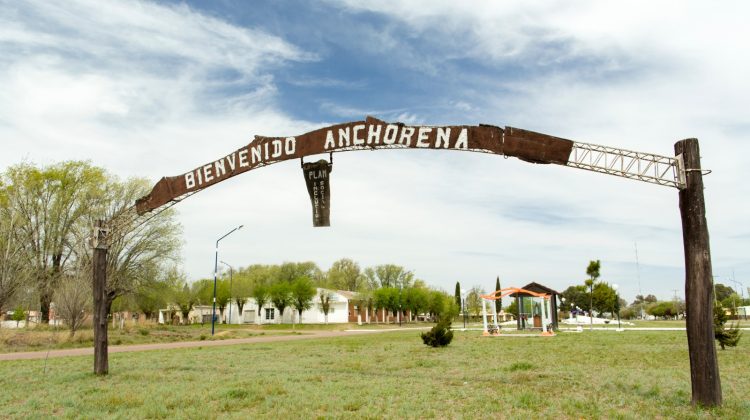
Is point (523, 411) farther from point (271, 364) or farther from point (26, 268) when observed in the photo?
point (26, 268)

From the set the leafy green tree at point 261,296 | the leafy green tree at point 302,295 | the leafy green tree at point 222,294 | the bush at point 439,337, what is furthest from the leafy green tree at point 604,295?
the bush at point 439,337

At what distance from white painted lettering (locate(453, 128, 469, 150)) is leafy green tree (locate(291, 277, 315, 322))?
228 feet

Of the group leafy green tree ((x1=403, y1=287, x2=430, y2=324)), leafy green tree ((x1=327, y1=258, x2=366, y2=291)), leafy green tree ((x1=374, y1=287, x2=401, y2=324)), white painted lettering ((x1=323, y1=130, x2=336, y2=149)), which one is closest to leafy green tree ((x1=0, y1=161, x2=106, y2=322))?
white painted lettering ((x1=323, y1=130, x2=336, y2=149))

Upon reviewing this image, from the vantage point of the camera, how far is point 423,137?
38.0 feet

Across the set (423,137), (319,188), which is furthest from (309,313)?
(423,137)

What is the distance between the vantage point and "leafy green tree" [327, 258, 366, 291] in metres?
112

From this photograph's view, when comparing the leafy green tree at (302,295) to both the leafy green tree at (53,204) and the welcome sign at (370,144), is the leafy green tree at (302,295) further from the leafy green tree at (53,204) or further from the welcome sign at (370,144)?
the welcome sign at (370,144)

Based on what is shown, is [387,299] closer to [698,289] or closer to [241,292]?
[241,292]

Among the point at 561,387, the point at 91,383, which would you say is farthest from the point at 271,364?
the point at 561,387

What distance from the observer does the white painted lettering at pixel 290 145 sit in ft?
40.9

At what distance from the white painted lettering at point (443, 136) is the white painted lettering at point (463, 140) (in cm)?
22

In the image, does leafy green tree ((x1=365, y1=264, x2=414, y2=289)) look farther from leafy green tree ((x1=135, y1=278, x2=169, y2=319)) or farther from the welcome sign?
the welcome sign

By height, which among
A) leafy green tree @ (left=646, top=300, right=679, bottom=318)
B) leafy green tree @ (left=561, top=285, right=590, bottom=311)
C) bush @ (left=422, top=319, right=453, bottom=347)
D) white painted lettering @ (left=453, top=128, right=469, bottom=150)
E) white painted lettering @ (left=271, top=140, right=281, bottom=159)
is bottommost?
leafy green tree @ (left=646, top=300, right=679, bottom=318)

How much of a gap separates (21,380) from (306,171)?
864 cm
